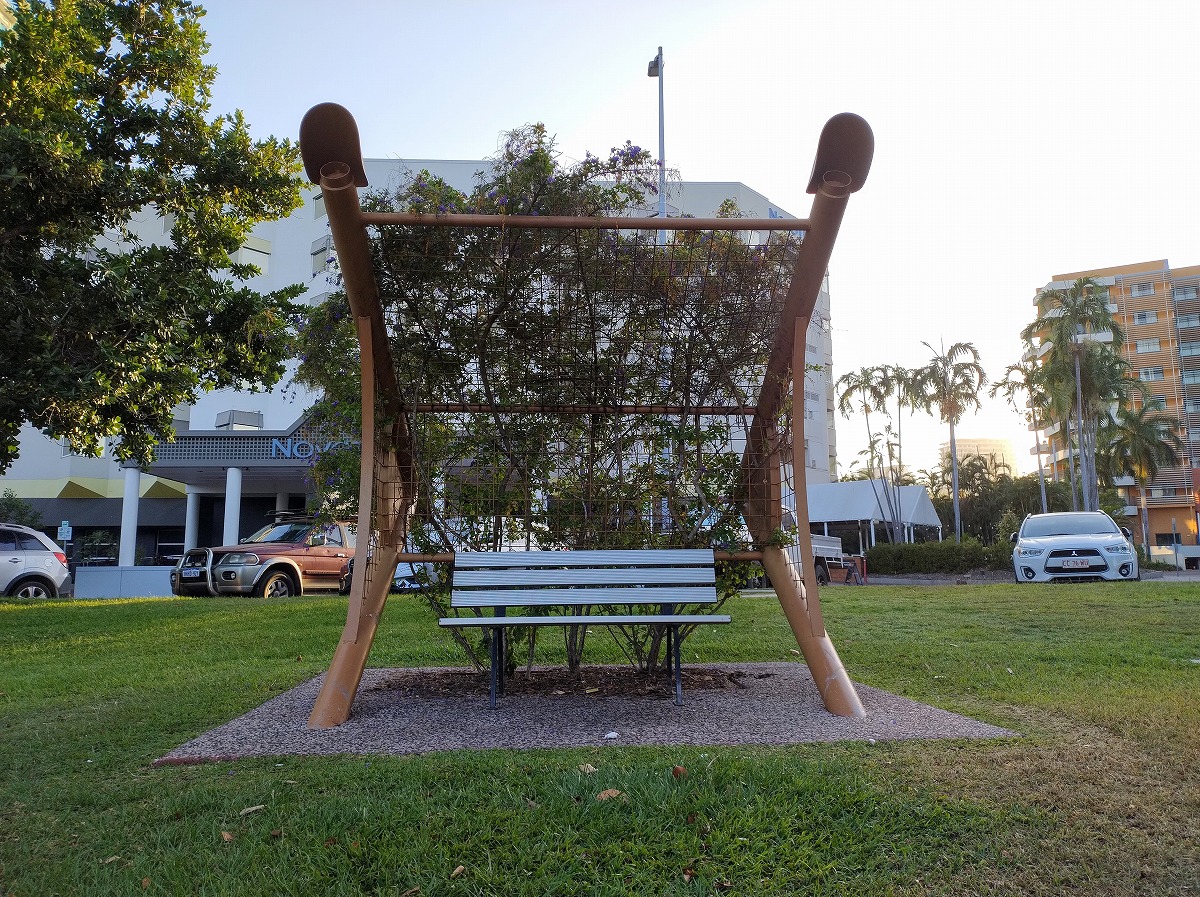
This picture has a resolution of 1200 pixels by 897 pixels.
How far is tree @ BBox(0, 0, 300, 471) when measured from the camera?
9.55 m

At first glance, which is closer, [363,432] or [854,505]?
[363,432]

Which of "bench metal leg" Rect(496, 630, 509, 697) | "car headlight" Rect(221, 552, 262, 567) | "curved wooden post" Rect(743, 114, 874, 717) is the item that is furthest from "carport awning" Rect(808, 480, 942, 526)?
"bench metal leg" Rect(496, 630, 509, 697)

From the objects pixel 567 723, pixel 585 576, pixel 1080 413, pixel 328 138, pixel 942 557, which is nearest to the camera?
pixel 328 138

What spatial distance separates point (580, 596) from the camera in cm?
430

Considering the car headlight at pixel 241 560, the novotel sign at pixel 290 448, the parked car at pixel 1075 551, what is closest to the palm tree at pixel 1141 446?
the parked car at pixel 1075 551

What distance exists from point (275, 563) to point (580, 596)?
13210 millimetres

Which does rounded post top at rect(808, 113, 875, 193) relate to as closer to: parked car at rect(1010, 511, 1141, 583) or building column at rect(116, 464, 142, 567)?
parked car at rect(1010, 511, 1141, 583)

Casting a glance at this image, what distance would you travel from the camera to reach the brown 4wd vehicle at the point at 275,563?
1580cm

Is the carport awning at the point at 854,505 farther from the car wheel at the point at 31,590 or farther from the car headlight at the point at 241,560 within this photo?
the car wheel at the point at 31,590

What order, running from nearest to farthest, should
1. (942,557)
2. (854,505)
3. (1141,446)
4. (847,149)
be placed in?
(847,149) < (942,557) < (854,505) < (1141,446)

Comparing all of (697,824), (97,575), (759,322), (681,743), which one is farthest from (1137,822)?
(97,575)

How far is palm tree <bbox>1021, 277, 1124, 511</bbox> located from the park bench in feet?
141

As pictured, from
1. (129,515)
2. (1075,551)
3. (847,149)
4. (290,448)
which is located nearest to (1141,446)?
(1075,551)

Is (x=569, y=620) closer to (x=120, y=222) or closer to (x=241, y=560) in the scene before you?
(x=120, y=222)
